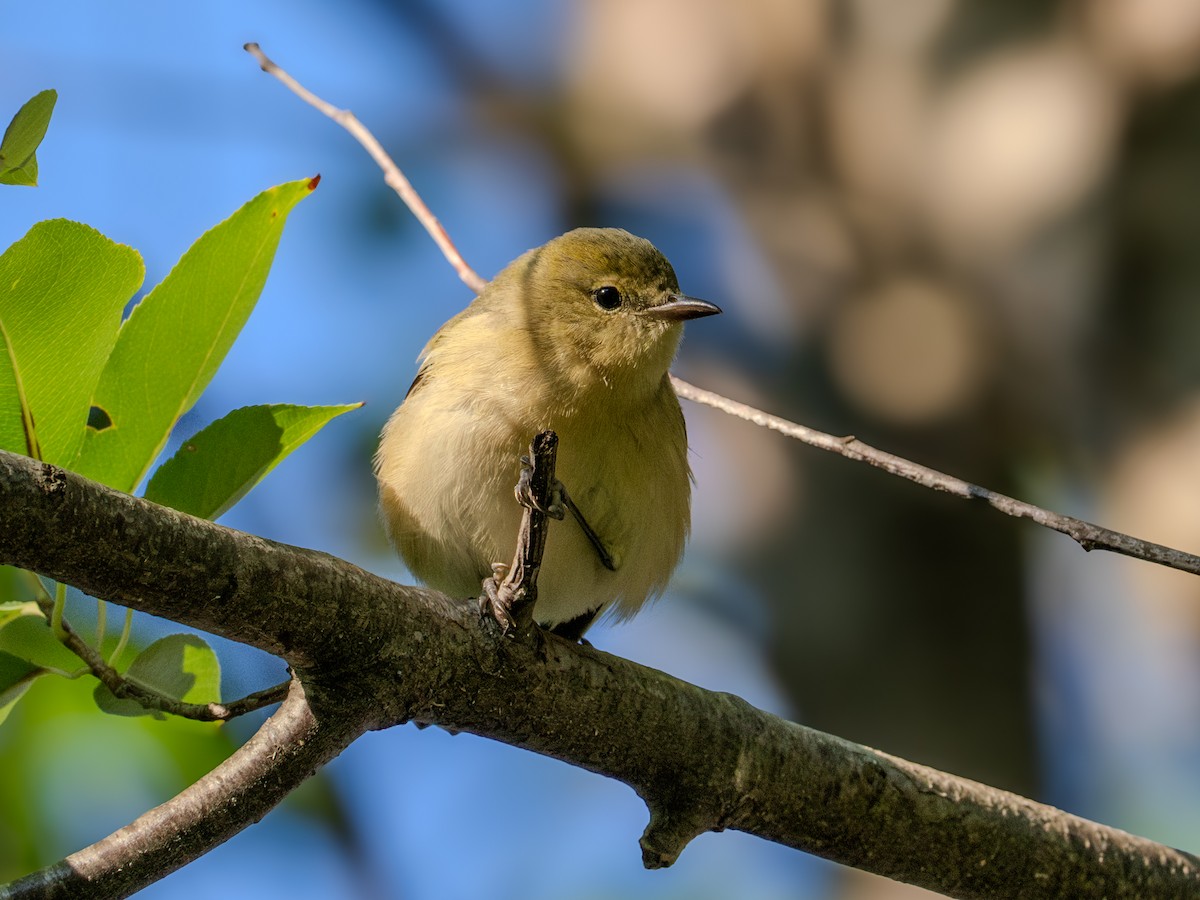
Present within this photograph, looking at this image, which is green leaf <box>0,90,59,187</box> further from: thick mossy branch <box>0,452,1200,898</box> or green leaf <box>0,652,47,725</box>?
green leaf <box>0,652,47,725</box>

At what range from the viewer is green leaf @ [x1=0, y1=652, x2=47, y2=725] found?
231 centimetres

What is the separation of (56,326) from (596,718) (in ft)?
4.16

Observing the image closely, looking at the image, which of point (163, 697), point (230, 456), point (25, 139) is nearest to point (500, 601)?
point (230, 456)

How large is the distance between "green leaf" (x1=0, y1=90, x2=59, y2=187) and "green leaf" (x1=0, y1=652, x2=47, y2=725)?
923 millimetres

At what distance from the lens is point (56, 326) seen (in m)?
2.12

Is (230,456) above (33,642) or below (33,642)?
above

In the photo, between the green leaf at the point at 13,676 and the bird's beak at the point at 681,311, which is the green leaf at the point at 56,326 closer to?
the green leaf at the point at 13,676

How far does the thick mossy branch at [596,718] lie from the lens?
1.90 m

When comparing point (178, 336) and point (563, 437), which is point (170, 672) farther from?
point (563, 437)

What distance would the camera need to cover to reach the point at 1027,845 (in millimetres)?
2727

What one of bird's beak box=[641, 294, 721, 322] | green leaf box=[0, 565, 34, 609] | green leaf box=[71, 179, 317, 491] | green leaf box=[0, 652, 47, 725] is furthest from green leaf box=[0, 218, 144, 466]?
bird's beak box=[641, 294, 721, 322]

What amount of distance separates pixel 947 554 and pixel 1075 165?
2.34 meters

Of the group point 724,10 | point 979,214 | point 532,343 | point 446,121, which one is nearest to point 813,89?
point 724,10

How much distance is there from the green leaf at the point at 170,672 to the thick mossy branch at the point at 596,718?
0.94 ft
